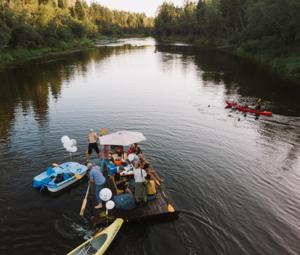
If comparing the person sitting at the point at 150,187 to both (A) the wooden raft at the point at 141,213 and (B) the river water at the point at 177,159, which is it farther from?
(B) the river water at the point at 177,159

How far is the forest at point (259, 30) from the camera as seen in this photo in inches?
2143

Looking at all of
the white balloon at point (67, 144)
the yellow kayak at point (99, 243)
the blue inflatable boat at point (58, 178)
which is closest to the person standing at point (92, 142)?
the white balloon at point (67, 144)

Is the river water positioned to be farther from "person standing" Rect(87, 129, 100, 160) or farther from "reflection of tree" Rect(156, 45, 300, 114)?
"person standing" Rect(87, 129, 100, 160)

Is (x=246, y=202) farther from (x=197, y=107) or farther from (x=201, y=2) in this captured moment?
(x=201, y=2)

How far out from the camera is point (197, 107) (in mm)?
34875

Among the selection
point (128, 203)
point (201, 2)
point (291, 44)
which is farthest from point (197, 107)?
point (201, 2)

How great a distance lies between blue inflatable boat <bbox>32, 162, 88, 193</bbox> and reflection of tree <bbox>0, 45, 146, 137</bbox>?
11.2 metres

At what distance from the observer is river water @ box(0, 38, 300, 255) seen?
1281cm

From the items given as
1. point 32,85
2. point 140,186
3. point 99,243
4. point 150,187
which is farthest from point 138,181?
point 32,85

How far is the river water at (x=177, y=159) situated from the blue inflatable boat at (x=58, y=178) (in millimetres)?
588

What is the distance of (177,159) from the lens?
802 inches

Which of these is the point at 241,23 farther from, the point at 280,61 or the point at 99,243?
the point at 99,243

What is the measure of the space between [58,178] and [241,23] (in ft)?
332

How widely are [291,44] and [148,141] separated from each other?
5546cm
